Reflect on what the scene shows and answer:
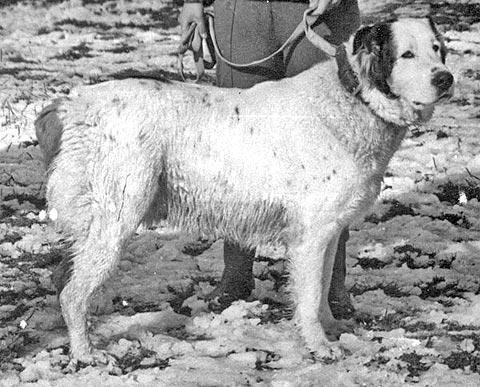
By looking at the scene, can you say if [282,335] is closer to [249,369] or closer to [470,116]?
[249,369]

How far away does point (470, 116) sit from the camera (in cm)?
823

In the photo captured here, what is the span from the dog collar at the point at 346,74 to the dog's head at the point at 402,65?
0.13 feet

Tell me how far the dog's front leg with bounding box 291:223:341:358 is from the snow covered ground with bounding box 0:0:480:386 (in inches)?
3.6

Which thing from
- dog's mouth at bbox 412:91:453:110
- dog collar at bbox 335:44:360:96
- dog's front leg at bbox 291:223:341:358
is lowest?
dog's front leg at bbox 291:223:341:358

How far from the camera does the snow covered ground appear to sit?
3.96 m

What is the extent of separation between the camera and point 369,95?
4.03 meters

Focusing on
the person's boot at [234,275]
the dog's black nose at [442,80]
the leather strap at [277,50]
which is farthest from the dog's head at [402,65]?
the person's boot at [234,275]

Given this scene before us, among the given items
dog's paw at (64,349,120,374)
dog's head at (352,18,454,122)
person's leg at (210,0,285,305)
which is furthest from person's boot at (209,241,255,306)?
dog's head at (352,18,454,122)

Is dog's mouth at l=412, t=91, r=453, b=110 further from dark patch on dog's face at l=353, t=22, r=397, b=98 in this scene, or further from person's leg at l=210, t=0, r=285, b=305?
person's leg at l=210, t=0, r=285, b=305

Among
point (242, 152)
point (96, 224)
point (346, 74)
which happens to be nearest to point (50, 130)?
point (96, 224)

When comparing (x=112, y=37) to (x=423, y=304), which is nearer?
(x=423, y=304)

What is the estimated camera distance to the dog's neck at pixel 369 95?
157 inches

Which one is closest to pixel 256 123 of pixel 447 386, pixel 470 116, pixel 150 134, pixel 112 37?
pixel 150 134

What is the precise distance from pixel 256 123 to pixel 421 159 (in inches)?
137
